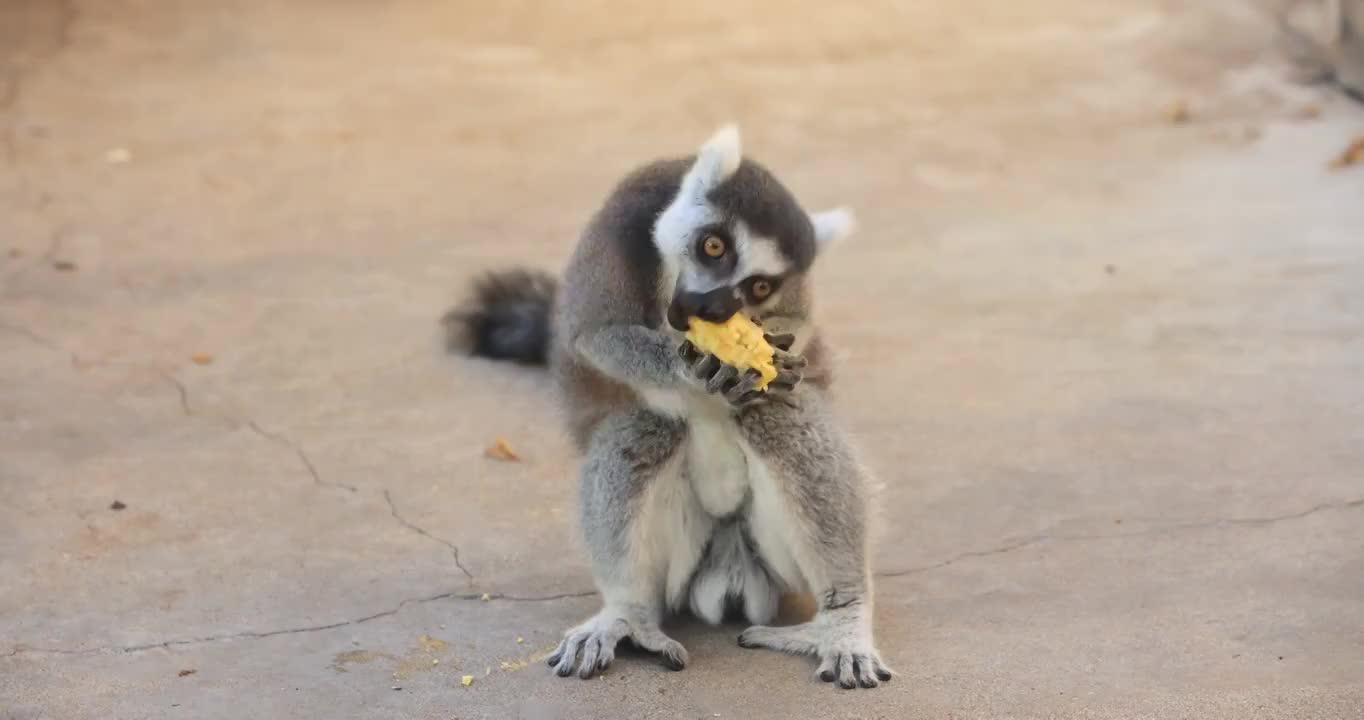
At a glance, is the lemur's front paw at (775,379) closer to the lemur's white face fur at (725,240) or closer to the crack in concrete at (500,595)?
the lemur's white face fur at (725,240)

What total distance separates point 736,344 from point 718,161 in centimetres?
55

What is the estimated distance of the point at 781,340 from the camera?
4484 millimetres

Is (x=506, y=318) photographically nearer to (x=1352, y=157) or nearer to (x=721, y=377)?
(x=721, y=377)

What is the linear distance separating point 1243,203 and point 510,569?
5.91 m

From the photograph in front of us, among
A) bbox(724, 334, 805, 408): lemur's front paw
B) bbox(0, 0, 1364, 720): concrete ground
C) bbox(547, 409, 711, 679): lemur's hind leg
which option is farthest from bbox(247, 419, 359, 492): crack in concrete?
bbox(724, 334, 805, 408): lemur's front paw

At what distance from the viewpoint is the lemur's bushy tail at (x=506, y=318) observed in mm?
7105

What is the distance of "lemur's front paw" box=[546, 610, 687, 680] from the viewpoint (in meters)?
4.45

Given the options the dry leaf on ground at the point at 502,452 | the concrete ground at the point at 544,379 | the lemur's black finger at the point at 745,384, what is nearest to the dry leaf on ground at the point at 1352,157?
the concrete ground at the point at 544,379

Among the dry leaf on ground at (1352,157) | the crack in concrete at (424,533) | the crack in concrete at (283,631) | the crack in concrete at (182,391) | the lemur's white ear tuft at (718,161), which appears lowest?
the crack in concrete at (182,391)

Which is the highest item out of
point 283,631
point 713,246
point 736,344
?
point 713,246

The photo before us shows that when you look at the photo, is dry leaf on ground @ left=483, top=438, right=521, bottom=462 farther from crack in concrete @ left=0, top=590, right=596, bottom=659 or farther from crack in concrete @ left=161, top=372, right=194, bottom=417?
crack in concrete @ left=161, top=372, right=194, bottom=417

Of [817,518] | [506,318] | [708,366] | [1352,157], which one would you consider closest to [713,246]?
[708,366]

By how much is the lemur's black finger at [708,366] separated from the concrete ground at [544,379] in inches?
34.6

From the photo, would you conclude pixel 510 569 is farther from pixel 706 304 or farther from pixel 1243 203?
pixel 1243 203
